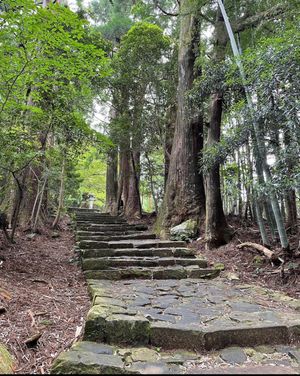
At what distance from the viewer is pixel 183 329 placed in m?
2.30

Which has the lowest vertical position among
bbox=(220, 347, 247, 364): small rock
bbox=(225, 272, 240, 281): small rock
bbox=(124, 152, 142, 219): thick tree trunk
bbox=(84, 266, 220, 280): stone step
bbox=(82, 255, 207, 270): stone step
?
bbox=(220, 347, 247, 364): small rock

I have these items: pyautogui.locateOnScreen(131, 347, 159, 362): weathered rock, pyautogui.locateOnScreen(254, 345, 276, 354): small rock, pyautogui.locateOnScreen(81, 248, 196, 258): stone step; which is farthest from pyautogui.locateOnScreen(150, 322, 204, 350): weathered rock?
pyautogui.locateOnScreen(81, 248, 196, 258): stone step

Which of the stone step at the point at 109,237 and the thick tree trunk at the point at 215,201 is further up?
the thick tree trunk at the point at 215,201

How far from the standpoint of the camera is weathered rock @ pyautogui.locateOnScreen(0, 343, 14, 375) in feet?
5.52

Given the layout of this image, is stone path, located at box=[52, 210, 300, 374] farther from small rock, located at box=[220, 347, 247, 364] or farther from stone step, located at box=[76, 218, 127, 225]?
stone step, located at box=[76, 218, 127, 225]

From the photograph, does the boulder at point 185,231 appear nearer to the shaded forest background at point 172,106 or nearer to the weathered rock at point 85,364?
the shaded forest background at point 172,106

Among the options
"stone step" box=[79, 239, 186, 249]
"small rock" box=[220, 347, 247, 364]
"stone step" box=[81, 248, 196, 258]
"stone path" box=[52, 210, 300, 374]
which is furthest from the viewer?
"stone step" box=[79, 239, 186, 249]

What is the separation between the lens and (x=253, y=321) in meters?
2.56

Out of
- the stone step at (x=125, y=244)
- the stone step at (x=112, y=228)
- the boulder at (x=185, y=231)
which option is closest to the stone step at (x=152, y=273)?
the stone step at (x=125, y=244)

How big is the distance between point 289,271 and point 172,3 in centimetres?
887

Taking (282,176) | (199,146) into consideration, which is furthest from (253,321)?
(199,146)

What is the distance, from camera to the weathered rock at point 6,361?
1682mm

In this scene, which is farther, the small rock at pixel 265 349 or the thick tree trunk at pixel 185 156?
the thick tree trunk at pixel 185 156

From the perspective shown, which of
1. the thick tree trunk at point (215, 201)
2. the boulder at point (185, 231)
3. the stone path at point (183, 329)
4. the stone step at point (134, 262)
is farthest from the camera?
the boulder at point (185, 231)
